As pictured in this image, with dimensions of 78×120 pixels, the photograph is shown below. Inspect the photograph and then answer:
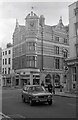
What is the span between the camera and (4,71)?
70562 mm

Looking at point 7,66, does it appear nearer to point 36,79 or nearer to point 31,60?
point 36,79

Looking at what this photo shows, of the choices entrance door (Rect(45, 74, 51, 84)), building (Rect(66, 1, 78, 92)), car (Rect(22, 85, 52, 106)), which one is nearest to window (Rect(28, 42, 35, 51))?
entrance door (Rect(45, 74, 51, 84))

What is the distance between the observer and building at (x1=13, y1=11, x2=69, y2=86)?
53.2 metres

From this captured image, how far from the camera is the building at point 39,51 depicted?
53.2m

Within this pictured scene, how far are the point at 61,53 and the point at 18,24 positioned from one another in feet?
46.1

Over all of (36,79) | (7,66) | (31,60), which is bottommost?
(36,79)

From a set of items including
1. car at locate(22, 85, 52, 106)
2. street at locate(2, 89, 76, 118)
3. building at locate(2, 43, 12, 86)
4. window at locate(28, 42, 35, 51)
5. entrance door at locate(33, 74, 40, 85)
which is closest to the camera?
street at locate(2, 89, 76, 118)

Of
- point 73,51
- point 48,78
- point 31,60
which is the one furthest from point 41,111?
point 48,78

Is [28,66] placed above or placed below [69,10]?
below

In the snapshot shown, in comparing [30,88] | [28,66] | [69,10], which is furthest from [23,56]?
[30,88]

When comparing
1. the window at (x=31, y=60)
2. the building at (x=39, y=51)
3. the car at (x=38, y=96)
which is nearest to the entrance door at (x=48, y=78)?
the building at (x=39, y=51)

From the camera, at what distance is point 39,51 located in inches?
2133

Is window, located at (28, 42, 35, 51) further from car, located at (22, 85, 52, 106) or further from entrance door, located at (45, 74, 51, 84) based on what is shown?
car, located at (22, 85, 52, 106)

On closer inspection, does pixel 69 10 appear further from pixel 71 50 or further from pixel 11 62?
pixel 11 62
